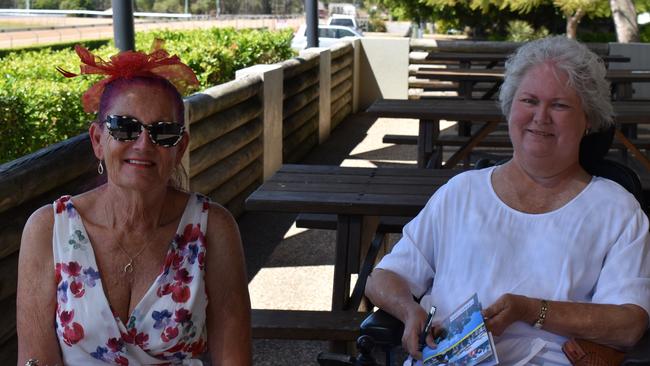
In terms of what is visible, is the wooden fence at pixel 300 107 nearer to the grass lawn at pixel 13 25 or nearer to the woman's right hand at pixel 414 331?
the woman's right hand at pixel 414 331

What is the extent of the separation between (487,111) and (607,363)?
4292mm

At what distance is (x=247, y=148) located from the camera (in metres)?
7.48

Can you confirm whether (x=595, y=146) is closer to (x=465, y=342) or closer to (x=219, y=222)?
(x=465, y=342)

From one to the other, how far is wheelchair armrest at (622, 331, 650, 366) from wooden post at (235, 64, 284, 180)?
5.21m

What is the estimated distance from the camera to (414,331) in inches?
108

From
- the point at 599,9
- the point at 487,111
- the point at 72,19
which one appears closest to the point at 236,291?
the point at 487,111

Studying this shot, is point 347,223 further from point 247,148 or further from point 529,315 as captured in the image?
point 247,148

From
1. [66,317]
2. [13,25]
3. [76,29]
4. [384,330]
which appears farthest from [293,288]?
[13,25]

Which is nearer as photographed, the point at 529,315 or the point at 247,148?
the point at 529,315

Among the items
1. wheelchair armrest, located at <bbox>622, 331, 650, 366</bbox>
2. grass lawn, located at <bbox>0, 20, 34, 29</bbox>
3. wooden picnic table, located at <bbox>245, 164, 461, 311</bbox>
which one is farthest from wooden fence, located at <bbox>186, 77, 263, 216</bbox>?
grass lawn, located at <bbox>0, 20, 34, 29</bbox>

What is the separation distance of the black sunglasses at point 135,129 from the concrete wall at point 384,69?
1190 centimetres

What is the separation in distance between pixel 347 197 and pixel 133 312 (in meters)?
1.60

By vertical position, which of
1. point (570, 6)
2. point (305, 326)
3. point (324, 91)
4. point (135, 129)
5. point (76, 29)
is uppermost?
point (135, 129)

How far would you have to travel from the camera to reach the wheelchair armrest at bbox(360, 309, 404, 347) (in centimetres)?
281
